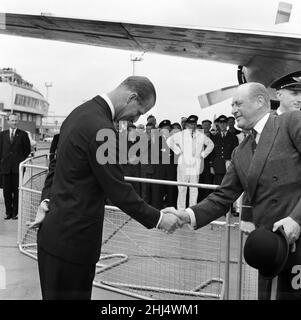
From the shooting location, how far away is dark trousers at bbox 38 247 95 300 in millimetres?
2402

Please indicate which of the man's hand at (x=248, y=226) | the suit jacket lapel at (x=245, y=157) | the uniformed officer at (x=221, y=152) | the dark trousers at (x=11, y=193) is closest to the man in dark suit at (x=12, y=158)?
the dark trousers at (x=11, y=193)

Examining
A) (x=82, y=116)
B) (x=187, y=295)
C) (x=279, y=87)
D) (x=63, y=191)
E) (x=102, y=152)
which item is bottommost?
(x=187, y=295)

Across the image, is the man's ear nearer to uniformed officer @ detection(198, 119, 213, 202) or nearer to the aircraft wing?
the aircraft wing

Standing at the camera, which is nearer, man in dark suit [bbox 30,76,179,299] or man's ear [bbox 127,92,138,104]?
man in dark suit [bbox 30,76,179,299]

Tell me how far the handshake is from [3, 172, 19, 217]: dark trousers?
18.1 feet

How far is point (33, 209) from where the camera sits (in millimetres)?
5484

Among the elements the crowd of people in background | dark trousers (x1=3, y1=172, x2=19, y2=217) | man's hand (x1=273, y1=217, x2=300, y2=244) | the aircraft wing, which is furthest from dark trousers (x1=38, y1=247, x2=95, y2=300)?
the aircraft wing

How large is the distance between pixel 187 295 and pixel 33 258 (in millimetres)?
2076

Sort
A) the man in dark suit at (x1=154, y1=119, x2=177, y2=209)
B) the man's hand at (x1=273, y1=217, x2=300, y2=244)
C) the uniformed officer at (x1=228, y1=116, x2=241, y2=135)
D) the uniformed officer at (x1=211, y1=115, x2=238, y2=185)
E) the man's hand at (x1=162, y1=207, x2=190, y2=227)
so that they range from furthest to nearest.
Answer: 1. the uniformed officer at (x1=228, y1=116, x2=241, y2=135)
2. the man in dark suit at (x1=154, y1=119, x2=177, y2=209)
3. the uniformed officer at (x1=211, y1=115, x2=238, y2=185)
4. the man's hand at (x1=162, y1=207, x2=190, y2=227)
5. the man's hand at (x1=273, y1=217, x2=300, y2=244)

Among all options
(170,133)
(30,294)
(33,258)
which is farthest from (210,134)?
(30,294)

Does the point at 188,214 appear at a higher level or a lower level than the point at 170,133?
lower

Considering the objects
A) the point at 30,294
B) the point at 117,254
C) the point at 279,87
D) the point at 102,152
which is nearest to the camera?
the point at 102,152

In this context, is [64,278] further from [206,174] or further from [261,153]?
[206,174]

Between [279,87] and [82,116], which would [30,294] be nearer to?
[82,116]
